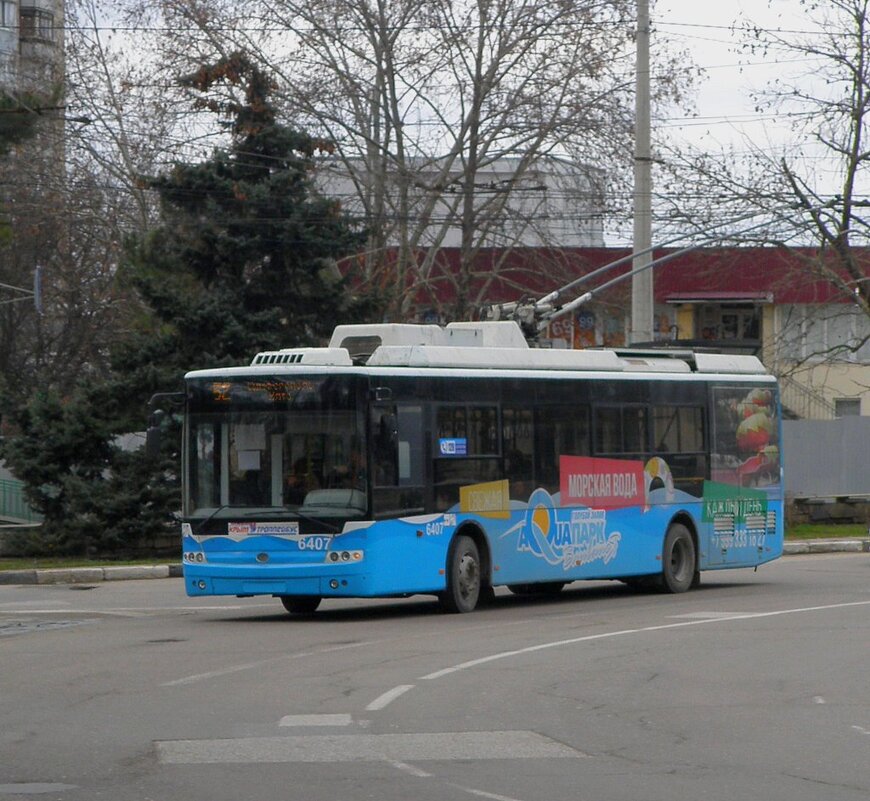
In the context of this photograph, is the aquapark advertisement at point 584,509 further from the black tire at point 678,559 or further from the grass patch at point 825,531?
the grass patch at point 825,531

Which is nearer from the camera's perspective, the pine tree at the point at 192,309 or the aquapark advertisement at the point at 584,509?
the aquapark advertisement at the point at 584,509

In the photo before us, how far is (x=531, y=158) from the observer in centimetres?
3972

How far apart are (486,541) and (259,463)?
114 inches

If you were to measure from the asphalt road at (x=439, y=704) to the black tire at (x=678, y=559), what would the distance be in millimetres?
2284

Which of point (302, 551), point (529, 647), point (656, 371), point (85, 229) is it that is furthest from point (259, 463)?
point (85, 229)

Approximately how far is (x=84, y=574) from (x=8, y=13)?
154 ft

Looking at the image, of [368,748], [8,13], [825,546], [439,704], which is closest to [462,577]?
[439,704]

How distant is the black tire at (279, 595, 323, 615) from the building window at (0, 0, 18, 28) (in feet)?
173

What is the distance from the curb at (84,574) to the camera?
2573 cm

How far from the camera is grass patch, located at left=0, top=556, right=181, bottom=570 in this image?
27.8 m

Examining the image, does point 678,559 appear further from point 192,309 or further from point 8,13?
point 8,13

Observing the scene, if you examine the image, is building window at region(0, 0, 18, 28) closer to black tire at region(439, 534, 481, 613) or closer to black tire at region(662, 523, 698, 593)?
black tire at region(662, 523, 698, 593)

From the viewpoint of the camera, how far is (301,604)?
61.9ft

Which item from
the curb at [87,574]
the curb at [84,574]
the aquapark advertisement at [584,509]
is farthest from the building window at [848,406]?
the aquapark advertisement at [584,509]
